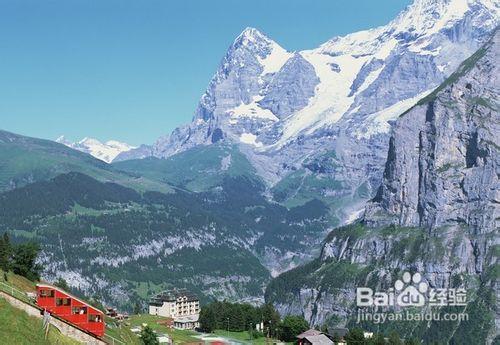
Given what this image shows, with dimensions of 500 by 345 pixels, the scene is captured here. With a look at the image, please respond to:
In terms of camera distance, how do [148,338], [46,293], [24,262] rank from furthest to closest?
[24,262], [148,338], [46,293]

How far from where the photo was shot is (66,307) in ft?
311

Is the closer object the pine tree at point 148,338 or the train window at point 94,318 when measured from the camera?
the train window at point 94,318

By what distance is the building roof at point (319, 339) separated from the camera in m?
172

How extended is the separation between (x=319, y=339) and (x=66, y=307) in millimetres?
91716

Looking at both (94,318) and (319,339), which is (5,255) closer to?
(94,318)

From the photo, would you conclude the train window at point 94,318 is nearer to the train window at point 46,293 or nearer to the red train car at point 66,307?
the red train car at point 66,307

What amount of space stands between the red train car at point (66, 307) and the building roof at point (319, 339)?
275 ft

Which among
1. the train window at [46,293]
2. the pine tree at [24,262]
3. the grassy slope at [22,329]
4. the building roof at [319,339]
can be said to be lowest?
the building roof at [319,339]

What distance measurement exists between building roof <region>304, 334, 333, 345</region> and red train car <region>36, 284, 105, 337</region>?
8377cm

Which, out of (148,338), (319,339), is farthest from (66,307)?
(319,339)

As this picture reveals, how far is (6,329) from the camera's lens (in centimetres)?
8112

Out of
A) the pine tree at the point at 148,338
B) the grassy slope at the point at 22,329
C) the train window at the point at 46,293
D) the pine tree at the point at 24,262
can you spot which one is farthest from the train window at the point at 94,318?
the pine tree at the point at 24,262

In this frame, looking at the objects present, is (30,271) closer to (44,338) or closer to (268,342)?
(44,338)

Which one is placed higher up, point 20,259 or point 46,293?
point 20,259
